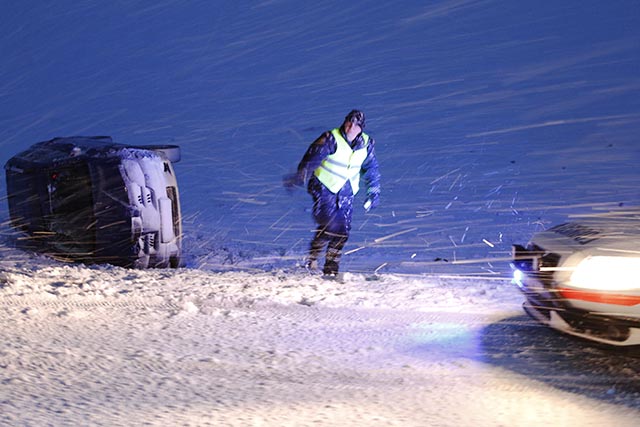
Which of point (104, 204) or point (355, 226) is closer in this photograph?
point (104, 204)

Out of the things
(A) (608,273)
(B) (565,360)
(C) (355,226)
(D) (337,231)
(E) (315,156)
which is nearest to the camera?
(A) (608,273)

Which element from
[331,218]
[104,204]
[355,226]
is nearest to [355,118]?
[331,218]

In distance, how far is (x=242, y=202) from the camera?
16078mm

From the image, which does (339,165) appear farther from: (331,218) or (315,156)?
(331,218)

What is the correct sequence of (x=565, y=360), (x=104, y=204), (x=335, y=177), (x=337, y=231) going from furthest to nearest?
(x=104, y=204) < (x=337, y=231) < (x=335, y=177) < (x=565, y=360)

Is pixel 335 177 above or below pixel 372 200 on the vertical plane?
above

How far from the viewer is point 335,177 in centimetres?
712

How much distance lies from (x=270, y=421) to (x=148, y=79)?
116ft

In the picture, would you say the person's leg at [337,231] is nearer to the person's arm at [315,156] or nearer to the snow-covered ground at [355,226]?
the snow-covered ground at [355,226]

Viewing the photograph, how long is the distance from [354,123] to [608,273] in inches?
132

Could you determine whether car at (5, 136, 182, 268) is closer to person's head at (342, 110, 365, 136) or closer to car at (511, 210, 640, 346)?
person's head at (342, 110, 365, 136)

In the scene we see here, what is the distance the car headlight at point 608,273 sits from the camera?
4.11 m

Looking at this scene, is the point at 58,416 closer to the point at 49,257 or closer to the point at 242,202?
the point at 49,257

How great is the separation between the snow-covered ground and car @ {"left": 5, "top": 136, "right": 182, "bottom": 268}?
1.34 ft
